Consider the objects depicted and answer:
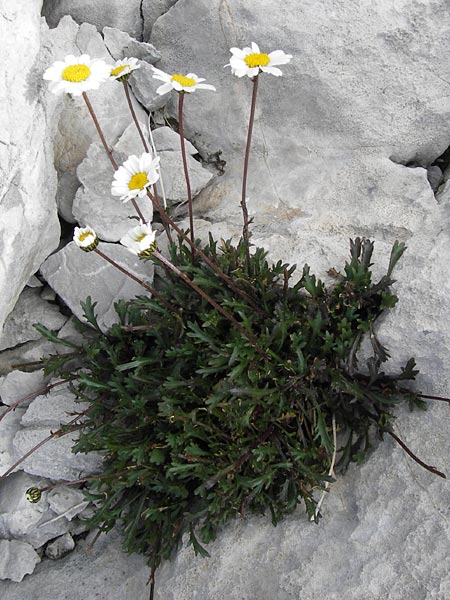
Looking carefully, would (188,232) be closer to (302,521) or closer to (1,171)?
(1,171)

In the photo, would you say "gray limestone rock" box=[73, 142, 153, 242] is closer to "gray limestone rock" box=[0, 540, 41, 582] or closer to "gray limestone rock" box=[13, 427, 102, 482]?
"gray limestone rock" box=[13, 427, 102, 482]

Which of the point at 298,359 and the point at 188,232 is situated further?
the point at 188,232

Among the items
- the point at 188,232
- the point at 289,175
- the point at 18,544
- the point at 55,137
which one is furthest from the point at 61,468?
the point at 289,175

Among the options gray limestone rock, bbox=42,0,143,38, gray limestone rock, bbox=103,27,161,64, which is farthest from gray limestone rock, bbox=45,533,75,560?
gray limestone rock, bbox=42,0,143,38

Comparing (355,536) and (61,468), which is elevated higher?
(355,536)

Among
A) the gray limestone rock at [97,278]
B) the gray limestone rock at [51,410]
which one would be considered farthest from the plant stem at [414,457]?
the gray limestone rock at [51,410]

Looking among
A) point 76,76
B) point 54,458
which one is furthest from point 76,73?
point 54,458

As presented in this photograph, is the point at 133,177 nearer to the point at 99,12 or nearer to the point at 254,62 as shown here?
the point at 254,62

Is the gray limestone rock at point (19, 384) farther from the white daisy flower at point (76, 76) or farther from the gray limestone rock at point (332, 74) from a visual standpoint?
the gray limestone rock at point (332, 74)
